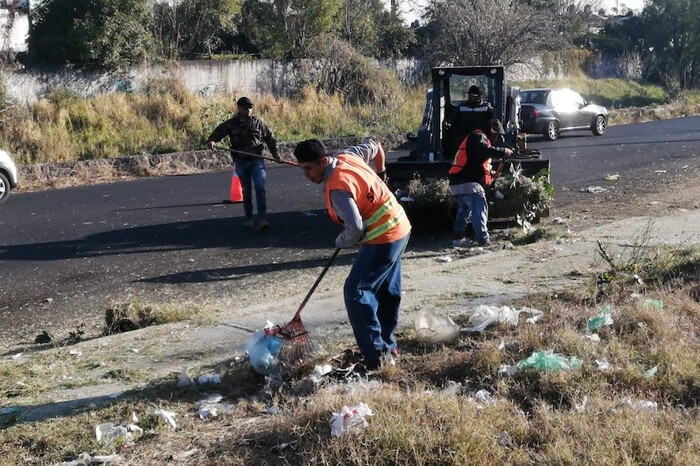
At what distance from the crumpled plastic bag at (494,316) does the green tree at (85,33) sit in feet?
60.4

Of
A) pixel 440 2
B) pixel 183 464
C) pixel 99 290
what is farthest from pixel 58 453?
pixel 440 2

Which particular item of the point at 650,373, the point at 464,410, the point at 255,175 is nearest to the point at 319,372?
the point at 464,410

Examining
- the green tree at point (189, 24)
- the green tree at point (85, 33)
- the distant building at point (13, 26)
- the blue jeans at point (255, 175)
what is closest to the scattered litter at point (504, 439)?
the blue jeans at point (255, 175)

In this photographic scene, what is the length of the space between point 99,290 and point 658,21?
45.5 metres

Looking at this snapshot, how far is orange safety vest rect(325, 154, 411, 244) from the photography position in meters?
5.48

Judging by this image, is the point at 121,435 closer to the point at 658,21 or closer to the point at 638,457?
the point at 638,457

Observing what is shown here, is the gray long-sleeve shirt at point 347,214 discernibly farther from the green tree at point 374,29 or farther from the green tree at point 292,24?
the green tree at point 374,29

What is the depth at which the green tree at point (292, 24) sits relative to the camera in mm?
28375

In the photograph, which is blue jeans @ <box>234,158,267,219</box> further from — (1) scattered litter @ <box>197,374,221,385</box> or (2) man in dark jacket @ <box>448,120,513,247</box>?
(1) scattered litter @ <box>197,374,221,385</box>

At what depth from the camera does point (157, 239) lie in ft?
37.2

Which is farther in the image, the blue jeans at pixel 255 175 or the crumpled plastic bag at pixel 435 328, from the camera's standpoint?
the blue jeans at pixel 255 175

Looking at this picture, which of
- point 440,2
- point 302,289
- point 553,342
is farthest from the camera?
point 440,2

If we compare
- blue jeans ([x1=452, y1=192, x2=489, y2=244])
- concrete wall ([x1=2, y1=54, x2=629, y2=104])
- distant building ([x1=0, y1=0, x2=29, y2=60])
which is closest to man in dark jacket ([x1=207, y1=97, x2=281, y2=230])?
blue jeans ([x1=452, y1=192, x2=489, y2=244])

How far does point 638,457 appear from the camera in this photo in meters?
4.15
